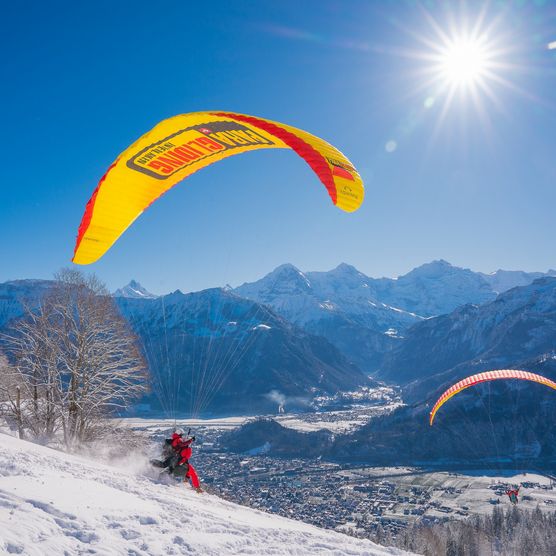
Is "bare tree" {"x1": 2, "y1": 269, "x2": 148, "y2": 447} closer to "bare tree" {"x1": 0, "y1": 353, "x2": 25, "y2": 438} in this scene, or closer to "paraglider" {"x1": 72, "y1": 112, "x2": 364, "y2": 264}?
"bare tree" {"x1": 0, "y1": 353, "x2": 25, "y2": 438}

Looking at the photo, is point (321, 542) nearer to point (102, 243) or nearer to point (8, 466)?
point (8, 466)

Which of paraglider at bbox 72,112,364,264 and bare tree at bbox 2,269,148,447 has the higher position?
paraglider at bbox 72,112,364,264

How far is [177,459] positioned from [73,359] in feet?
30.9

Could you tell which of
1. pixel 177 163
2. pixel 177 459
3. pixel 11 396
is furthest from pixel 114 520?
pixel 11 396

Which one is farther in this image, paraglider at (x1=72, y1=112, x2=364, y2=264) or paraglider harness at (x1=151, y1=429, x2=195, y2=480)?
paraglider harness at (x1=151, y1=429, x2=195, y2=480)

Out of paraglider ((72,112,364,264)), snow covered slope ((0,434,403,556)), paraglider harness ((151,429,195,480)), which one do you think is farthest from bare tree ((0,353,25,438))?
paraglider ((72,112,364,264))

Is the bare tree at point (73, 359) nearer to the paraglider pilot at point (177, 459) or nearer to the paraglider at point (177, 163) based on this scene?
the paraglider pilot at point (177, 459)

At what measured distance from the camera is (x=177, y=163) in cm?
1238

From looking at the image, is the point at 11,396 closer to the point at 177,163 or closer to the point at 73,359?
the point at 73,359

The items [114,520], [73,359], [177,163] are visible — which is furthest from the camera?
[73,359]

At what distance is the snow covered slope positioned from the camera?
6.56 metres

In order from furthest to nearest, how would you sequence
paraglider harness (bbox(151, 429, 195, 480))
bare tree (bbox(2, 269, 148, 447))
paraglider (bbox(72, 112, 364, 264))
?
bare tree (bbox(2, 269, 148, 447))
paraglider harness (bbox(151, 429, 195, 480))
paraglider (bbox(72, 112, 364, 264))

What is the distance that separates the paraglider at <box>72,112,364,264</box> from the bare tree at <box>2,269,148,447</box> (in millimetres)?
10565

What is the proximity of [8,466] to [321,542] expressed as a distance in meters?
7.22
